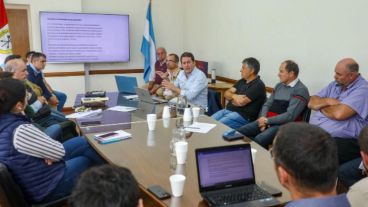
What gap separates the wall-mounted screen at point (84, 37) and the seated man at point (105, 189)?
539cm

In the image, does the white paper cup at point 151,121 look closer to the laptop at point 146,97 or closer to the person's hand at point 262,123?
the laptop at point 146,97

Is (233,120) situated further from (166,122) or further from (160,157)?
(160,157)

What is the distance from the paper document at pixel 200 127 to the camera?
101 inches

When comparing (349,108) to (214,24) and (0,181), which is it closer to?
(0,181)

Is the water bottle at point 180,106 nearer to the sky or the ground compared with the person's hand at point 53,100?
nearer to the sky

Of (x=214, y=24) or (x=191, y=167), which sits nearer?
(x=191, y=167)

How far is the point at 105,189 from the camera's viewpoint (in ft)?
2.81

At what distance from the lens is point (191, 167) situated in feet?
6.04

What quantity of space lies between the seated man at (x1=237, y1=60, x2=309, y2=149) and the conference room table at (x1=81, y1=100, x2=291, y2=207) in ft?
2.53

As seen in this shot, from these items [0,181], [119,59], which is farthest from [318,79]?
[119,59]

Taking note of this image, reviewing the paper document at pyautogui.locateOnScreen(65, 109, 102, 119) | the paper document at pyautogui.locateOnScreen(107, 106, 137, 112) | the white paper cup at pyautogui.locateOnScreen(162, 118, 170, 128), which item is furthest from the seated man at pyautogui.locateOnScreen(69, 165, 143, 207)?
the paper document at pyautogui.locateOnScreen(107, 106, 137, 112)

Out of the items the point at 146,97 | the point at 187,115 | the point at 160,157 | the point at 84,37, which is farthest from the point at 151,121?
the point at 84,37

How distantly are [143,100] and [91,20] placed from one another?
10.0ft

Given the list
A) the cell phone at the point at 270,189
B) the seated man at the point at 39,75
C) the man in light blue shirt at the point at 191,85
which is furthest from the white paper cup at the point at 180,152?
the seated man at the point at 39,75
